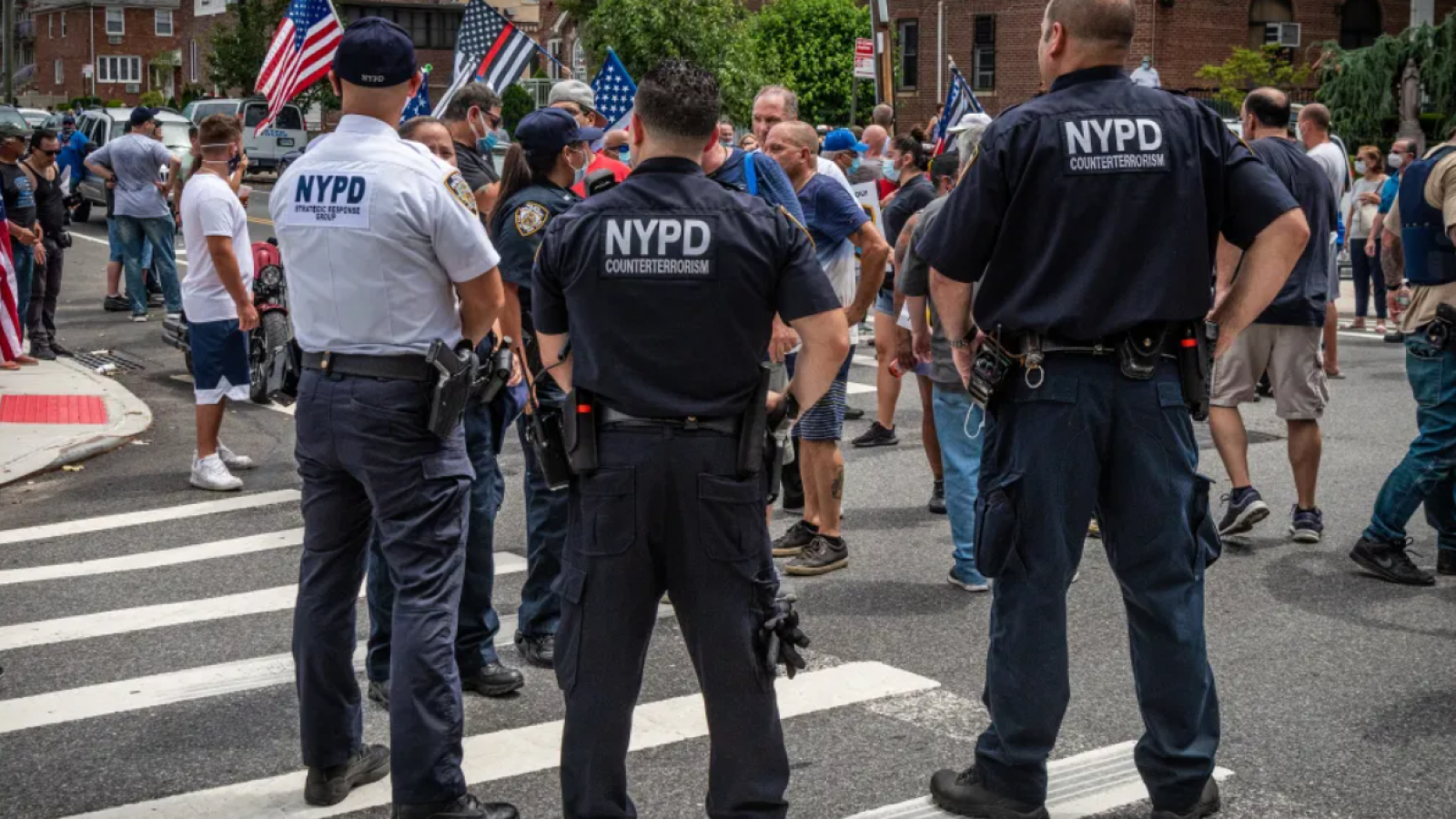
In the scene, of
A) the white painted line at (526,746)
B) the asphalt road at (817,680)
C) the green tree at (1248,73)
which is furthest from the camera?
the green tree at (1248,73)

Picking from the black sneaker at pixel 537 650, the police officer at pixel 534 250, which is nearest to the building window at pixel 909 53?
the police officer at pixel 534 250

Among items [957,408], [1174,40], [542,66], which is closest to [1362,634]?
[957,408]

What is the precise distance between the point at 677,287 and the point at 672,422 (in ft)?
1.08

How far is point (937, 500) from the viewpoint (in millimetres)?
9008

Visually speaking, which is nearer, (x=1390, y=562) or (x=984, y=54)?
(x=1390, y=562)

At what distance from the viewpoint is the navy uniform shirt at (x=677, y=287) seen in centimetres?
391

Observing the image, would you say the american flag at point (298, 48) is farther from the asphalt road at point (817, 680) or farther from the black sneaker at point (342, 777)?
the black sneaker at point (342, 777)

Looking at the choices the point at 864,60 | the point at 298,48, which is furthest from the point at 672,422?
the point at 864,60

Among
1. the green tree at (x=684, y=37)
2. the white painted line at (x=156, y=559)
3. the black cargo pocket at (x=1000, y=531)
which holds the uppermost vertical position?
the green tree at (x=684, y=37)

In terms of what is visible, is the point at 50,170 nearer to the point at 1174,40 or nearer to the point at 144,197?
the point at 144,197

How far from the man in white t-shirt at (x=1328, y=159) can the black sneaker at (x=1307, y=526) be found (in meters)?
1.48

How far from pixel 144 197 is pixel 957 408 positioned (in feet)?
38.5

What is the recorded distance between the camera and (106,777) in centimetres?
511

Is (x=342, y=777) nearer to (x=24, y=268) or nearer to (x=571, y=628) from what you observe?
(x=571, y=628)
